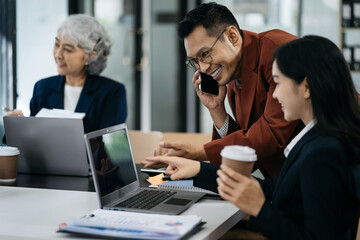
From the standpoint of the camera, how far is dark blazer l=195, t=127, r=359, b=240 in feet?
4.33

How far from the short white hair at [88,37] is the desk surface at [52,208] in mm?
1011

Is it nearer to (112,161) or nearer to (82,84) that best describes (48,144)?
(112,161)

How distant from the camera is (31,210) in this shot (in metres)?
1.68

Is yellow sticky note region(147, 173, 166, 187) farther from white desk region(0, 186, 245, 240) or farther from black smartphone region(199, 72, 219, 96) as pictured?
black smartphone region(199, 72, 219, 96)

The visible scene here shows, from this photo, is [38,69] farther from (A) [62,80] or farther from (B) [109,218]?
(B) [109,218]

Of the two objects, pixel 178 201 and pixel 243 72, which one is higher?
pixel 243 72

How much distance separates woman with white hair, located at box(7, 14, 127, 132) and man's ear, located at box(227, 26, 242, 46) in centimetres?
106

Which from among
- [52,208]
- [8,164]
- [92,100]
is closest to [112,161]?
[52,208]

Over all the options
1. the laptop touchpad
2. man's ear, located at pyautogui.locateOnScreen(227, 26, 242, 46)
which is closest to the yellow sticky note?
the laptop touchpad

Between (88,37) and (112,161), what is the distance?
1401 millimetres

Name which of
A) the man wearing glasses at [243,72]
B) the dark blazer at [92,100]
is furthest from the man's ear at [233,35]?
the dark blazer at [92,100]

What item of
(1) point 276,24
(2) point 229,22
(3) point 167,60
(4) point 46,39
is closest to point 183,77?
(3) point 167,60

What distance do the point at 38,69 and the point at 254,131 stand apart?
248 centimetres

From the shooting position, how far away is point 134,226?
54.6 inches
